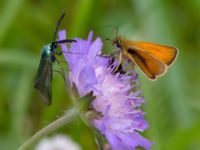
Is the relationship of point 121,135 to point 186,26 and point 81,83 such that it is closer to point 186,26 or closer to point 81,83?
point 81,83

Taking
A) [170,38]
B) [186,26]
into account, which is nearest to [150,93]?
[170,38]

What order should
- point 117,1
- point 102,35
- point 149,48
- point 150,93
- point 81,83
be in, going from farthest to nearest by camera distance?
point 117,1, point 102,35, point 150,93, point 149,48, point 81,83

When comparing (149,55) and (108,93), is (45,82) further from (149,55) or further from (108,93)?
(149,55)

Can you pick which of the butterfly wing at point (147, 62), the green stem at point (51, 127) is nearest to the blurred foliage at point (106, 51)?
the butterfly wing at point (147, 62)

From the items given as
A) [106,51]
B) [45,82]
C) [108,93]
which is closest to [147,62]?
[108,93]

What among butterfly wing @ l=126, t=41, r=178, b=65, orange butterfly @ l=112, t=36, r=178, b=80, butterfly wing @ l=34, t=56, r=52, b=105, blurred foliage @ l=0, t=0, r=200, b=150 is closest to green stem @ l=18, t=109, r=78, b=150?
butterfly wing @ l=34, t=56, r=52, b=105

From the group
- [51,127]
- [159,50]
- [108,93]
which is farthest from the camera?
[159,50]
